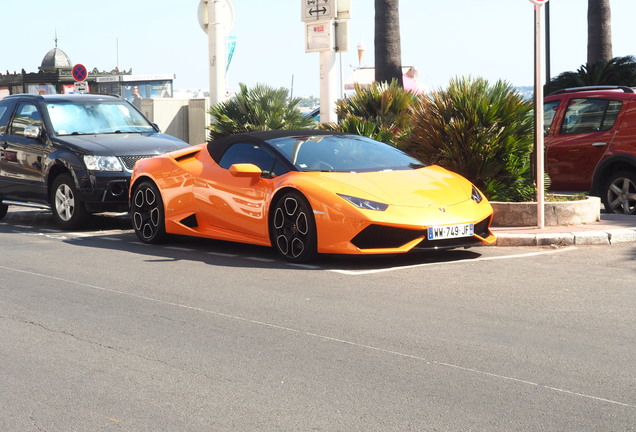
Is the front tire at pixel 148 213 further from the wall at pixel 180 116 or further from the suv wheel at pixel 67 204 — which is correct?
the wall at pixel 180 116

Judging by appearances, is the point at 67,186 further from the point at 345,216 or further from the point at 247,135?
the point at 345,216

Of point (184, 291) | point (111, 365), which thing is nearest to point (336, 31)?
point (184, 291)

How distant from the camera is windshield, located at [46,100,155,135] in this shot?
46.8 feet

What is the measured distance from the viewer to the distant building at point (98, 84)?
4181 cm

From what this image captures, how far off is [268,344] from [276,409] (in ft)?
4.69

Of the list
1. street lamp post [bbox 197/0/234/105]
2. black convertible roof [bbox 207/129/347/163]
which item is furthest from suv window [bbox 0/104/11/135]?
black convertible roof [bbox 207/129/347/163]

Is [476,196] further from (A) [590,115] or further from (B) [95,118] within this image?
(B) [95,118]

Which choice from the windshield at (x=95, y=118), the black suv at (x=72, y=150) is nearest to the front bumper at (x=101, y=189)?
the black suv at (x=72, y=150)

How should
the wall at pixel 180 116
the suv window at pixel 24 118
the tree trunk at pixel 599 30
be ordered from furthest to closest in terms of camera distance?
the wall at pixel 180 116 → the tree trunk at pixel 599 30 → the suv window at pixel 24 118

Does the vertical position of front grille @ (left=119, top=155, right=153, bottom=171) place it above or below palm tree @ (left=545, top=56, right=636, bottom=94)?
below

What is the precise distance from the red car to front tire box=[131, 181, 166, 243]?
18.9ft

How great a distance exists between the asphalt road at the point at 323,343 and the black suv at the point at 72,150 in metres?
2.71

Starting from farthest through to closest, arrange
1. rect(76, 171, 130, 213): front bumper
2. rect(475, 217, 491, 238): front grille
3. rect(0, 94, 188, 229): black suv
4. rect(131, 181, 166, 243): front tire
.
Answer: rect(0, 94, 188, 229): black suv, rect(76, 171, 130, 213): front bumper, rect(131, 181, 166, 243): front tire, rect(475, 217, 491, 238): front grille

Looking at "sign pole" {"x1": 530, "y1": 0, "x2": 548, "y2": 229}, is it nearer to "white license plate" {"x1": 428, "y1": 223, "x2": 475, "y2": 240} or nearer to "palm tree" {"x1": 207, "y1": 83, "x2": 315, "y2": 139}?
"white license plate" {"x1": 428, "y1": 223, "x2": 475, "y2": 240}
